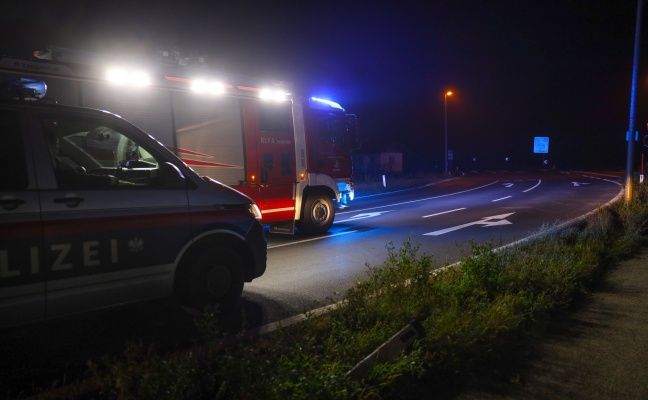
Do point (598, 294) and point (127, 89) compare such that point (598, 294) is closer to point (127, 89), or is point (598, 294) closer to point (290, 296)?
point (290, 296)

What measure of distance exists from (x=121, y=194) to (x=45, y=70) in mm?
3704

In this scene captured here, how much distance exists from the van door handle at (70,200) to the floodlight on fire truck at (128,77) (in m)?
4.18

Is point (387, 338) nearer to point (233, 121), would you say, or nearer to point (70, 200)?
point (70, 200)

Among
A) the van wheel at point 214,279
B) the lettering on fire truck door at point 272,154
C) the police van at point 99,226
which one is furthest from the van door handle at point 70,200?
the lettering on fire truck door at point 272,154

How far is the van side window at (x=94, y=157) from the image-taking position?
4.31 meters

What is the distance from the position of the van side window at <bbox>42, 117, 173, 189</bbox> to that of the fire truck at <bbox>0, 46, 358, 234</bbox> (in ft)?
5.10

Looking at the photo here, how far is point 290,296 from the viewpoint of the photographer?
6.14 meters

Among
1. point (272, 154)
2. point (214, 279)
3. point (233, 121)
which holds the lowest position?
point (214, 279)

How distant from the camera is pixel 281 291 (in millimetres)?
6383

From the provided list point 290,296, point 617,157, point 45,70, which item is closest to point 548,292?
point 290,296

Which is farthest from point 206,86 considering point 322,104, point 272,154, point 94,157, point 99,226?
point 99,226

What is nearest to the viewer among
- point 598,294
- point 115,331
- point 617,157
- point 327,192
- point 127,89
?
point 115,331

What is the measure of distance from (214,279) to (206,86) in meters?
4.59

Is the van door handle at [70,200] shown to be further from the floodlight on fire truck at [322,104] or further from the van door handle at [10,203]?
the floodlight on fire truck at [322,104]
